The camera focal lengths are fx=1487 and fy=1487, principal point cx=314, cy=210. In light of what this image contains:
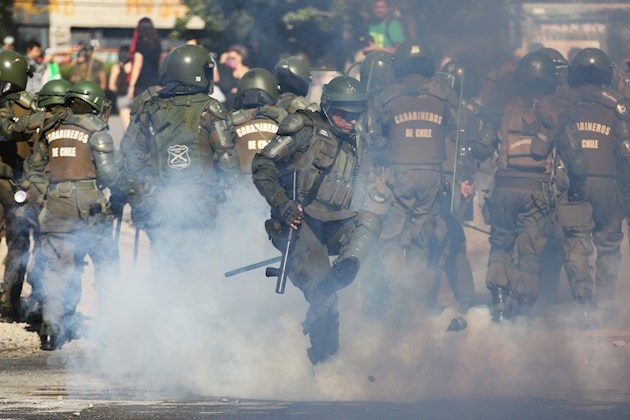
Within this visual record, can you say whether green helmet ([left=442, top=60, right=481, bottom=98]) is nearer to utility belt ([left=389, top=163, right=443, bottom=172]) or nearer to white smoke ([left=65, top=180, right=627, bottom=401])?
utility belt ([left=389, top=163, right=443, bottom=172])

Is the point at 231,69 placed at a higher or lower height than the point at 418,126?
higher

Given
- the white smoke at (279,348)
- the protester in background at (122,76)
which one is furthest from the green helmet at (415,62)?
the protester in background at (122,76)

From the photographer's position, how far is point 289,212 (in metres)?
7.93

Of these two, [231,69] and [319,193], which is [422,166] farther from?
[231,69]

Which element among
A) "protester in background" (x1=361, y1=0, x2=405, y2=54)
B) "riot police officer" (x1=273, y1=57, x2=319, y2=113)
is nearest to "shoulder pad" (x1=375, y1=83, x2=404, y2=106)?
"riot police officer" (x1=273, y1=57, x2=319, y2=113)

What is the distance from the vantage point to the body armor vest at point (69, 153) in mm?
9516

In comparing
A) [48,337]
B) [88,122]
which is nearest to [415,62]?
[88,122]

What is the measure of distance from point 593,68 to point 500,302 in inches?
69.8

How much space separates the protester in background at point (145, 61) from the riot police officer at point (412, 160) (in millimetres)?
4324

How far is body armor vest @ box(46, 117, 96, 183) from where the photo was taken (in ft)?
31.2

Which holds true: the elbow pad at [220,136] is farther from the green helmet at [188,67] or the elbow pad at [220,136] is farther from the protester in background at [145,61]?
the protester in background at [145,61]

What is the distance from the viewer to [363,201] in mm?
10070

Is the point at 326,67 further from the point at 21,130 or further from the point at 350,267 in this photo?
the point at 350,267

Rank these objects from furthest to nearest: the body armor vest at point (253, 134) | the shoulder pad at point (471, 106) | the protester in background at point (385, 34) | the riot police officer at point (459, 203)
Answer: the protester in background at point (385, 34) → the shoulder pad at point (471, 106) → the body armor vest at point (253, 134) → the riot police officer at point (459, 203)
